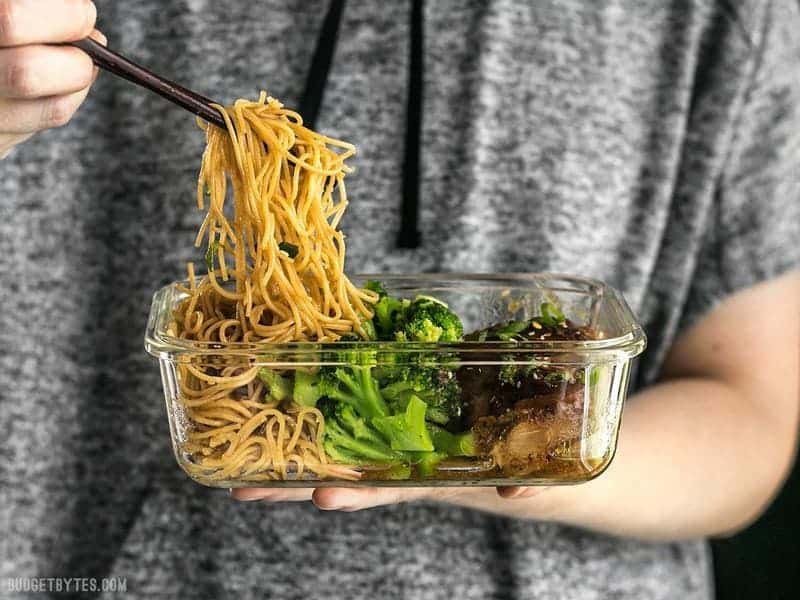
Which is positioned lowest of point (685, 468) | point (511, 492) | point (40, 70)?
point (685, 468)

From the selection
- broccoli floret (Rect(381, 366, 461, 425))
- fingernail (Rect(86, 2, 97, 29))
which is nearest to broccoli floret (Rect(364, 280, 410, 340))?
broccoli floret (Rect(381, 366, 461, 425))

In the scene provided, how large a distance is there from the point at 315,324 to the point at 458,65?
0.62 meters

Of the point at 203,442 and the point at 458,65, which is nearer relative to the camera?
the point at 203,442

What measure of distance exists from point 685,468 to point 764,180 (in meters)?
0.50

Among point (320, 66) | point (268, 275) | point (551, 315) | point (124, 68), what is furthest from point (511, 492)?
point (320, 66)

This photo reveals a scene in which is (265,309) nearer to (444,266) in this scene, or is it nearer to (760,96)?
(444,266)

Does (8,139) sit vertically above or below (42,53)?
below

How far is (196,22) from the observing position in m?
1.40

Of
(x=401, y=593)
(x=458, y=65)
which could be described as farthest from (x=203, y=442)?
(x=458, y=65)

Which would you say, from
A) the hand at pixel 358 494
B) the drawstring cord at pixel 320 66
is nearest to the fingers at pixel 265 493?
the hand at pixel 358 494

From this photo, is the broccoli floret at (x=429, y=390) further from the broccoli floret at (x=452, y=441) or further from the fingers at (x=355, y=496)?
the fingers at (x=355, y=496)

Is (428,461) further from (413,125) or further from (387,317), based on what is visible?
(413,125)

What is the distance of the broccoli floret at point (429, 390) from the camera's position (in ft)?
2.94

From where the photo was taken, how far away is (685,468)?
4.58ft
